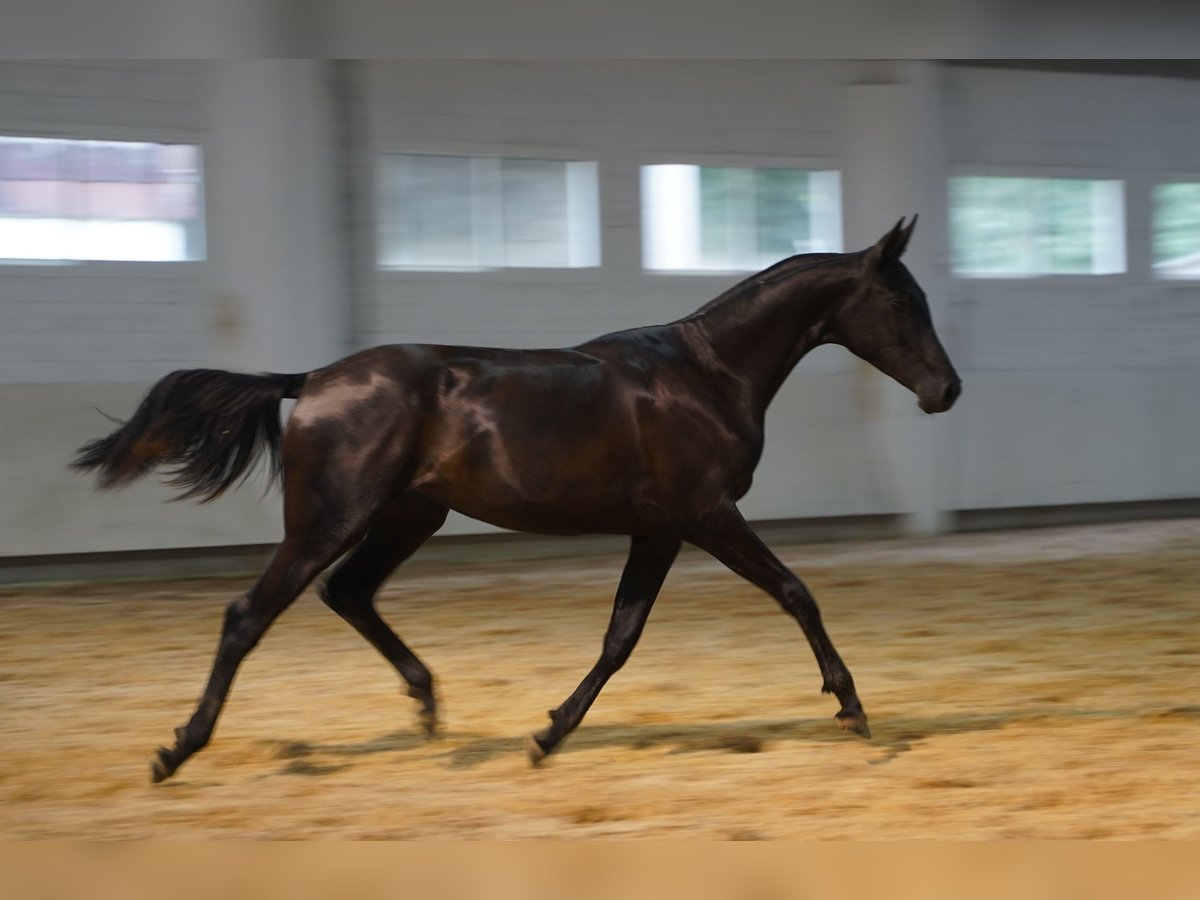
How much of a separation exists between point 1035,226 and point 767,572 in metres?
11.6

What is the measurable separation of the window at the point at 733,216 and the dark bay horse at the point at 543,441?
867 centimetres

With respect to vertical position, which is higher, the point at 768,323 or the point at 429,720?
the point at 768,323

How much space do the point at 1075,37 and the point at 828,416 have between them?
A: 12129 millimetres

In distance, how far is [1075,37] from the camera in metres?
2.22

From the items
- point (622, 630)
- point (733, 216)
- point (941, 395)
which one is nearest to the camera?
point (622, 630)

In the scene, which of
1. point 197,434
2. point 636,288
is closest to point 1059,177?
point 636,288

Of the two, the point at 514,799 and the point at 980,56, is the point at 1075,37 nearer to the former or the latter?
A: the point at 980,56

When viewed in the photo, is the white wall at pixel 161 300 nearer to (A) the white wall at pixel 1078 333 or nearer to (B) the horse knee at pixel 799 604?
(A) the white wall at pixel 1078 333

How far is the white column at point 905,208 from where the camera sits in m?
14.2

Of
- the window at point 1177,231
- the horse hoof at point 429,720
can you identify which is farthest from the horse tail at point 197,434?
the window at point 1177,231

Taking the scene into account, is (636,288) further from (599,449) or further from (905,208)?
(599,449)

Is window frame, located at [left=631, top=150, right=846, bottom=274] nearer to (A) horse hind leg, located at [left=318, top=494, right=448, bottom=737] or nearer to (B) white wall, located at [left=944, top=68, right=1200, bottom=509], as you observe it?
A: (B) white wall, located at [left=944, top=68, right=1200, bottom=509]

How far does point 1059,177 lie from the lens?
1575 cm

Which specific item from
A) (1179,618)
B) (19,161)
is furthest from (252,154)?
(1179,618)
